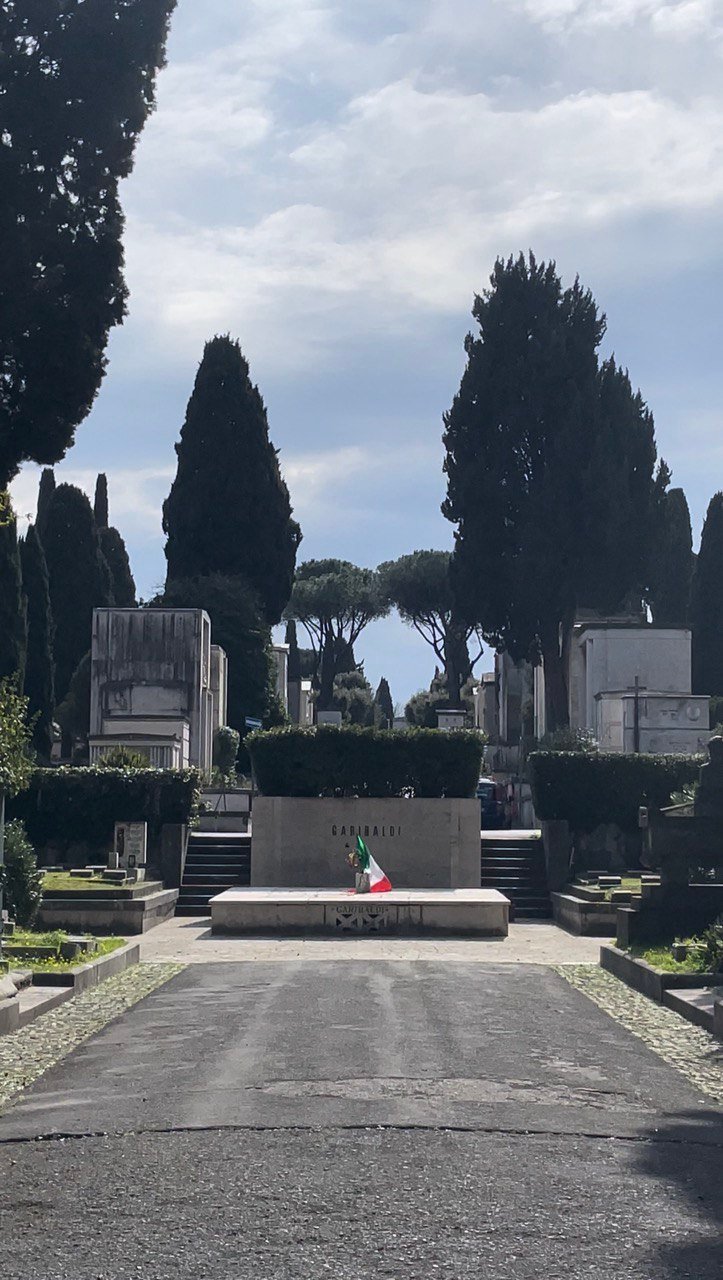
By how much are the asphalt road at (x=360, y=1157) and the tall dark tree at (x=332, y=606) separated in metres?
90.0

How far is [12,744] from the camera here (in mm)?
→ 14961

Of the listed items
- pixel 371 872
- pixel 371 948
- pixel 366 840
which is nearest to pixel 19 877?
pixel 371 948

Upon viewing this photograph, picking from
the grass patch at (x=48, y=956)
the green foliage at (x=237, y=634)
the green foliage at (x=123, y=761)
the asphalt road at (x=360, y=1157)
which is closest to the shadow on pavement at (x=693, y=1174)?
the asphalt road at (x=360, y=1157)

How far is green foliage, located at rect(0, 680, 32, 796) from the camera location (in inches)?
558

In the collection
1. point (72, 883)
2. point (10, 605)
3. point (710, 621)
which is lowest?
point (72, 883)

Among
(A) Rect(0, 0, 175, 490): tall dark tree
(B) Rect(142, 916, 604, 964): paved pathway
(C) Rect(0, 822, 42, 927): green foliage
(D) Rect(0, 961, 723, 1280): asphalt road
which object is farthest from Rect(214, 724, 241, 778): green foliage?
(D) Rect(0, 961, 723, 1280): asphalt road

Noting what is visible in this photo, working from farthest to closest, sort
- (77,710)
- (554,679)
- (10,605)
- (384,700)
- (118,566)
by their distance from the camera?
(384,700)
(118,566)
(77,710)
(554,679)
(10,605)

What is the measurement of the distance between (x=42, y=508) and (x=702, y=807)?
57.5 metres

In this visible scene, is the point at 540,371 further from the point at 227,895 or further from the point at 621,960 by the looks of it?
the point at 621,960

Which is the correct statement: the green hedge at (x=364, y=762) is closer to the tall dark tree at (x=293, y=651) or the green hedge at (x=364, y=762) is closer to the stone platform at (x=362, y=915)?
the stone platform at (x=362, y=915)

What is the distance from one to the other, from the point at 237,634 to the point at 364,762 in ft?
118

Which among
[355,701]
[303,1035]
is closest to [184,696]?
[303,1035]

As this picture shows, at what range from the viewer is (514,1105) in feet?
27.5

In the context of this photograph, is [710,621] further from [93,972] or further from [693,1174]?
[693,1174]
